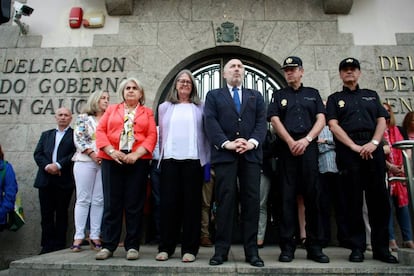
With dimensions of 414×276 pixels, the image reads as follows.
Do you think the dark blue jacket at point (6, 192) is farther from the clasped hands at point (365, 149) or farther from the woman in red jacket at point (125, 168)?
the clasped hands at point (365, 149)

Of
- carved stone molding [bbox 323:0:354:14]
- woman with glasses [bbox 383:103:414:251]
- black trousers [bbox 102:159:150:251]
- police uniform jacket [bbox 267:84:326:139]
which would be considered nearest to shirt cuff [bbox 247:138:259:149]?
police uniform jacket [bbox 267:84:326:139]

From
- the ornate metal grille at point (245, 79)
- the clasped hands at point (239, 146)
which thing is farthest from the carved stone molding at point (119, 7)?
the clasped hands at point (239, 146)

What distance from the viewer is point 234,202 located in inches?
124

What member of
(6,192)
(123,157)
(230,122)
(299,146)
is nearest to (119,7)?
(6,192)

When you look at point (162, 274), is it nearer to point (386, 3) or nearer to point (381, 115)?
point (381, 115)

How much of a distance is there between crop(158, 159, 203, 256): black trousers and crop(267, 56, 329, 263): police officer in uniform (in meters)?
0.87

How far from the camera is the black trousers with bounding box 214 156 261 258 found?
10.0 feet

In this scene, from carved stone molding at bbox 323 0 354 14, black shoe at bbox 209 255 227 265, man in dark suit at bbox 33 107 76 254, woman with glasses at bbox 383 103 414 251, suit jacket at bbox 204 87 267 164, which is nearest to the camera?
black shoe at bbox 209 255 227 265

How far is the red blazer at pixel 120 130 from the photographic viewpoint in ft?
11.3

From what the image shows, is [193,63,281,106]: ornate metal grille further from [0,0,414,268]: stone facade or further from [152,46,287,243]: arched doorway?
[0,0,414,268]: stone facade

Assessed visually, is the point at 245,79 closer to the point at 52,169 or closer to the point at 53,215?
the point at 52,169

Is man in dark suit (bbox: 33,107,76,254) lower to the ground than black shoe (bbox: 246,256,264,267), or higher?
higher

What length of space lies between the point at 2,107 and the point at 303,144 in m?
5.18

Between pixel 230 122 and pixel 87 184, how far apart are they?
6.79 ft
